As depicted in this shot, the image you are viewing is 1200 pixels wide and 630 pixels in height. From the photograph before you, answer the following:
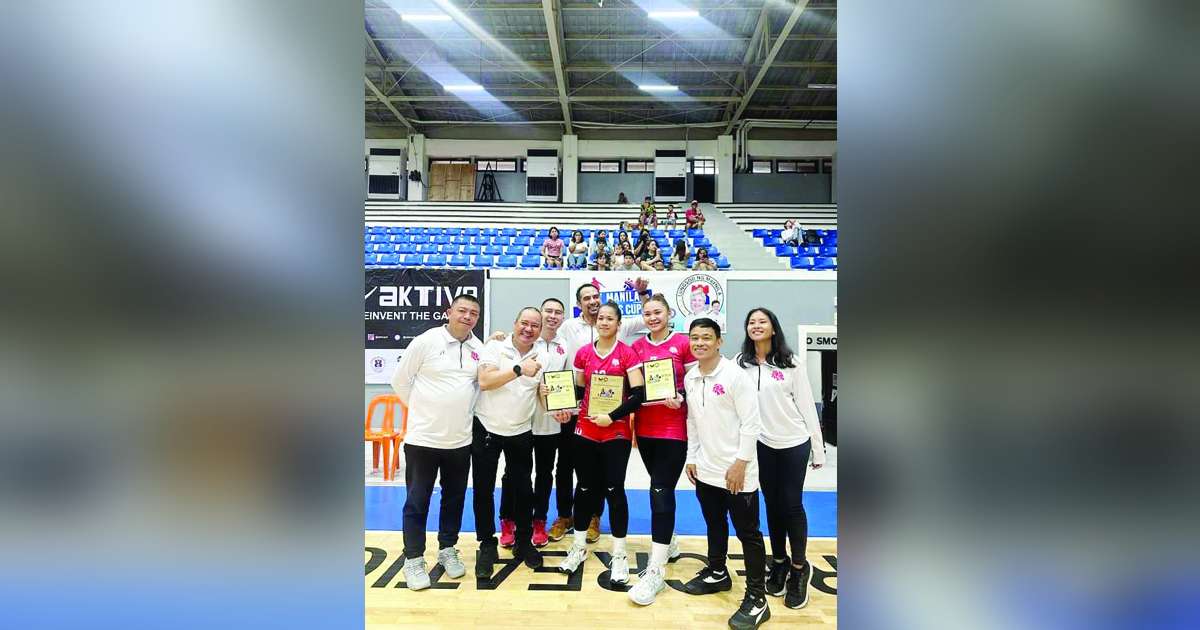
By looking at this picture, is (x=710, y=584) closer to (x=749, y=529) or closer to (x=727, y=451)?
(x=749, y=529)

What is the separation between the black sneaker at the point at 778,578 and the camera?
3062 millimetres

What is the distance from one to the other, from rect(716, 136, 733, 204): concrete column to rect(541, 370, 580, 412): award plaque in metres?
13.6

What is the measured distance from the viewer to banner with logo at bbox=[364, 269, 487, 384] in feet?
19.9

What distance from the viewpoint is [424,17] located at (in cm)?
1046

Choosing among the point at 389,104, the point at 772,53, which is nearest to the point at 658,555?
the point at 772,53

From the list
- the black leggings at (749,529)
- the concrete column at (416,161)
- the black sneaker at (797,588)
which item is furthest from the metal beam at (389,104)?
the black sneaker at (797,588)

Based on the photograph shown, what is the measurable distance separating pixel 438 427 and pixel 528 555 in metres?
0.95

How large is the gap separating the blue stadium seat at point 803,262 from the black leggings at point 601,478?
8.35 m

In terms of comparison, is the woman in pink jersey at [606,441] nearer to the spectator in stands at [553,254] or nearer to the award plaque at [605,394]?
the award plaque at [605,394]

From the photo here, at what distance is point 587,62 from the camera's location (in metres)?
12.6

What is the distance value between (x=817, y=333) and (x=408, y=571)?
425cm

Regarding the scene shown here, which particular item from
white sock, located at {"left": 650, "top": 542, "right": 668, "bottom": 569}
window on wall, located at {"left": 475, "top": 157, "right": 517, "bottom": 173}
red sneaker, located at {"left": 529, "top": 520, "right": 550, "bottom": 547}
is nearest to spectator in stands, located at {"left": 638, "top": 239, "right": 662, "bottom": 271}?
red sneaker, located at {"left": 529, "top": 520, "right": 550, "bottom": 547}

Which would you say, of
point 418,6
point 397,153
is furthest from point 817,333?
point 397,153
